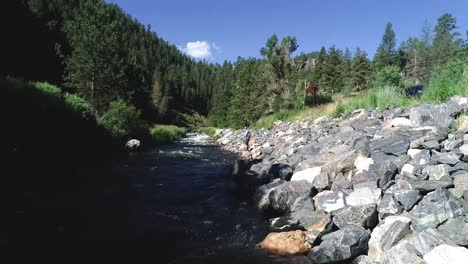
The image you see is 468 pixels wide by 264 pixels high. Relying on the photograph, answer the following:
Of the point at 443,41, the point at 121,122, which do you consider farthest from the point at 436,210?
the point at 443,41

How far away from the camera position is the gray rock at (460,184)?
5.91 meters

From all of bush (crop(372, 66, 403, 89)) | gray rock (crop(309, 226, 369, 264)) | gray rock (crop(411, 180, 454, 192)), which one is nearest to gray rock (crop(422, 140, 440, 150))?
gray rock (crop(411, 180, 454, 192))

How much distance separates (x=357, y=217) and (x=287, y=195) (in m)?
2.63

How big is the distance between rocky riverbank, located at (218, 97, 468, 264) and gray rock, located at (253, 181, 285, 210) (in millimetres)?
29

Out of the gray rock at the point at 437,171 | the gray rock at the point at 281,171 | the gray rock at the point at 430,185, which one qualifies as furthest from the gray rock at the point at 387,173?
the gray rock at the point at 281,171

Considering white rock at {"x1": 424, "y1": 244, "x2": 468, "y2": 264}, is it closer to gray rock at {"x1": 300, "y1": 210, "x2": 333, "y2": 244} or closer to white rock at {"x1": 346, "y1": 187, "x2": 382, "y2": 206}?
gray rock at {"x1": 300, "y1": 210, "x2": 333, "y2": 244}

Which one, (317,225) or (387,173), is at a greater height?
(387,173)

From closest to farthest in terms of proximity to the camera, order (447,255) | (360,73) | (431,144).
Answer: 1. (447,255)
2. (431,144)
3. (360,73)

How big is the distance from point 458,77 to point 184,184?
11167 mm

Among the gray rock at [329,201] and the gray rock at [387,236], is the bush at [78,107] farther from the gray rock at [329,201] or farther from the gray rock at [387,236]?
the gray rock at [387,236]

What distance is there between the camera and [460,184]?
601 centimetres

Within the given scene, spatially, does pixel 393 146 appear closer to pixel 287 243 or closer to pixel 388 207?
pixel 388 207

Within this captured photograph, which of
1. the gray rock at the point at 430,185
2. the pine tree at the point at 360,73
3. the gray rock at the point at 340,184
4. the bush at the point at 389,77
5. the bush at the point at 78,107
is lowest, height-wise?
the gray rock at the point at 340,184

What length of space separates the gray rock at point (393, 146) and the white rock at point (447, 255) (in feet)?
13.0
